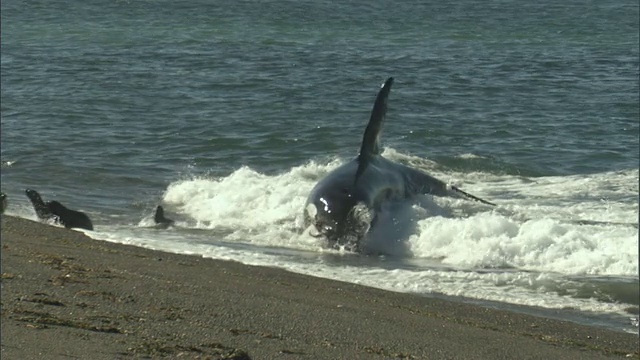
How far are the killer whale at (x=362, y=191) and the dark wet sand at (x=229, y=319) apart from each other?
7.69 feet

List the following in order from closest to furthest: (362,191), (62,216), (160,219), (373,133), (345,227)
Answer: (345,227) < (62,216) < (362,191) < (160,219) < (373,133)

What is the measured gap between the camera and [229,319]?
7941 millimetres

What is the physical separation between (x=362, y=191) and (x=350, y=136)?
825cm

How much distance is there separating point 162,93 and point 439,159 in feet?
29.2

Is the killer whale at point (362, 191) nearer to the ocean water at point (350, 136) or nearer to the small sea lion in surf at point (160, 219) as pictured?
the ocean water at point (350, 136)

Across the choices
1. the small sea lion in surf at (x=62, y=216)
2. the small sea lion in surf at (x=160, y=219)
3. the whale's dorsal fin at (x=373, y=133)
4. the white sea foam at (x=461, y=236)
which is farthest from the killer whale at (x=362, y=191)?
the small sea lion in surf at (x=62, y=216)

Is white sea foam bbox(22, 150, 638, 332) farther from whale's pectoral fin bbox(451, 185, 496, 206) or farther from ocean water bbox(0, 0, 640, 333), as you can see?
whale's pectoral fin bbox(451, 185, 496, 206)

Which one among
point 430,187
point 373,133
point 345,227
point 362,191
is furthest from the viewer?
point 430,187

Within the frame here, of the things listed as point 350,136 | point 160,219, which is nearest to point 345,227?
point 160,219

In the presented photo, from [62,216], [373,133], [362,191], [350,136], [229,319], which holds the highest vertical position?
[373,133]

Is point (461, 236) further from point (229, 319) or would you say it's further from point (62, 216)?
point (229, 319)

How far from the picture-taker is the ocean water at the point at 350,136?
1237 cm

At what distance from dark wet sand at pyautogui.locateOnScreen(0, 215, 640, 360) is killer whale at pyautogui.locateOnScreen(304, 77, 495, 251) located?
2345mm

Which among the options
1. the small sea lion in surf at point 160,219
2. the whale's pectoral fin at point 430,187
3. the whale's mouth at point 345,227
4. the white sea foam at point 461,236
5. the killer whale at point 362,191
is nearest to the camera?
the white sea foam at point 461,236
